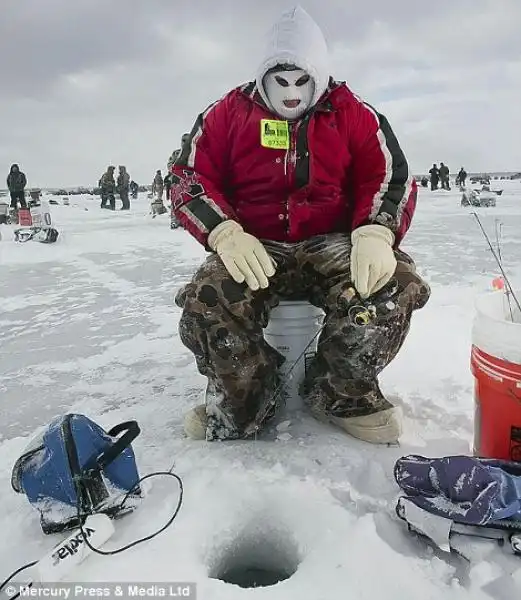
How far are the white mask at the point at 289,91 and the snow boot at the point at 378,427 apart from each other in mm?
1025

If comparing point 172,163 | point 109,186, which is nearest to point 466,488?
point 172,163

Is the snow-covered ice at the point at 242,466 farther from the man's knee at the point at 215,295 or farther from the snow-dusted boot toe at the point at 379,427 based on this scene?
the man's knee at the point at 215,295

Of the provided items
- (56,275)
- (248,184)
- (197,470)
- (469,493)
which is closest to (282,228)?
(248,184)

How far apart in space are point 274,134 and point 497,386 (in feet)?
3.47

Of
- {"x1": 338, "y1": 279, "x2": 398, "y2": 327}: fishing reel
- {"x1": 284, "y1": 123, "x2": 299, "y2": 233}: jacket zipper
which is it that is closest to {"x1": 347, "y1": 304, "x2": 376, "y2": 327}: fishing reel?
{"x1": 338, "y1": 279, "x2": 398, "y2": 327}: fishing reel

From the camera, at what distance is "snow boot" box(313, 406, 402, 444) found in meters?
1.67

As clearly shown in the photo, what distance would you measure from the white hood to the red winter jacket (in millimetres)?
66

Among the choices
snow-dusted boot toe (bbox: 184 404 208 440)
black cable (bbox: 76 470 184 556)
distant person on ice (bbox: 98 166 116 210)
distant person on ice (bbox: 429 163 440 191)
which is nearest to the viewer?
black cable (bbox: 76 470 184 556)

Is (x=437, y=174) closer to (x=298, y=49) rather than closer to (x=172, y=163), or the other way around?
(x=172, y=163)

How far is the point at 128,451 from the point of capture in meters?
1.40

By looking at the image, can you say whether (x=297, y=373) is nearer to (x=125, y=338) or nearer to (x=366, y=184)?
(x=366, y=184)

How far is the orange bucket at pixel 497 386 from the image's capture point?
1320 millimetres

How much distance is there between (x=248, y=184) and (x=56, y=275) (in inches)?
153

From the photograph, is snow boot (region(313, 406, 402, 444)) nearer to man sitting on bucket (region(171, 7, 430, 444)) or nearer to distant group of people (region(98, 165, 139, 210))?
man sitting on bucket (region(171, 7, 430, 444))
